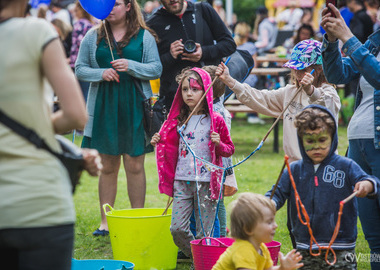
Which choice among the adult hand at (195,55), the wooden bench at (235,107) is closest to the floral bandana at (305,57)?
the adult hand at (195,55)

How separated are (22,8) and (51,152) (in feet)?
1.79

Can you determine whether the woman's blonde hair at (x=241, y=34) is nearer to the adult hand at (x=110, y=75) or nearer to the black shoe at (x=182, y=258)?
the adult hand at (x=110, y=75)

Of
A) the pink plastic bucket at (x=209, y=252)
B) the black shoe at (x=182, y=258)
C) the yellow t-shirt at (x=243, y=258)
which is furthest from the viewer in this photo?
the black shoe at (x=182, y=258)

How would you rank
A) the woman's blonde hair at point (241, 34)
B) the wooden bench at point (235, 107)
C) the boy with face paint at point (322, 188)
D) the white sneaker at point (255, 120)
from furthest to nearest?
the white sneaker at point (255, 120), the woman's blonde hair at point (241, 34), the wooden bench at point (235, 107), the boy with face paint at point (322, 188)

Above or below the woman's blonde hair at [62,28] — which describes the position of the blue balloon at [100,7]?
above

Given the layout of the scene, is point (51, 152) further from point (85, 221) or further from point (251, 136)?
point (251, 136)

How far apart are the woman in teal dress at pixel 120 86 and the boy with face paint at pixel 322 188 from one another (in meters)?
2.06

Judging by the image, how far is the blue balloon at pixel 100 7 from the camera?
507 centimetres

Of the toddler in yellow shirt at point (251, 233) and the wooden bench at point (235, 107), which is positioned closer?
the toddler in yellow shirt at point (251, 233)

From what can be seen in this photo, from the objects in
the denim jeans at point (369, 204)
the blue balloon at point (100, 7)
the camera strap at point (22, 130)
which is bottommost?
the denim jeans at point (369, 204)

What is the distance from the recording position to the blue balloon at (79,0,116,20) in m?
5.07

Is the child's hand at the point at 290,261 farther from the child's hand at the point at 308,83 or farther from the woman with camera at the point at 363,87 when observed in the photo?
the child's hand at the point at 308,83

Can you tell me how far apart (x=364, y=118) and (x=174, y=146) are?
1.40 metres

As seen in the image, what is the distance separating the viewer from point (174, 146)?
15.0ft
